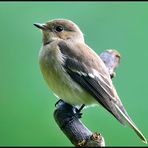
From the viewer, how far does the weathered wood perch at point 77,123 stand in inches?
93.7

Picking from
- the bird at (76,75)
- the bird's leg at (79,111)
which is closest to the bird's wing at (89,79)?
the bird at (76,75)

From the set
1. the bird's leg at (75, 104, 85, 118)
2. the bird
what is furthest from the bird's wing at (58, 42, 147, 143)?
the bird's leg at (75, 104, 85, 118)

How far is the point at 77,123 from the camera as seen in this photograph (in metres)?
2.80

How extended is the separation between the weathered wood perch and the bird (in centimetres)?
8

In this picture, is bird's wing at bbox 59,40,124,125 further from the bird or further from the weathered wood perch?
the weathered wood perch

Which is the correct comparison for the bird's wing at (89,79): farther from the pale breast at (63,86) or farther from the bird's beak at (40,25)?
the bird's beak at (40,25)

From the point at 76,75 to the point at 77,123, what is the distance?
70 centimetres

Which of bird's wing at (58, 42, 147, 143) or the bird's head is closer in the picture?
bird's wing at (58, 42, 147, 143)

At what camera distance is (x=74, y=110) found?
3.36 meters

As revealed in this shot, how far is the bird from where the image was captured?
337 cm

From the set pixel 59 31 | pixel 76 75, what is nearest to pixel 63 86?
pixel 76 75

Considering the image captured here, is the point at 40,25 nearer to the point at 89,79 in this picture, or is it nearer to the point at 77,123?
the point at 89,79

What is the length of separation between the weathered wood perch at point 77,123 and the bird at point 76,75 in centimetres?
8

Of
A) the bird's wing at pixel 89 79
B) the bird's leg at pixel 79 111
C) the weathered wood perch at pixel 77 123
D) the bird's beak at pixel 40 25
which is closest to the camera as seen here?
the weathered wood perch at pixel 77 123
